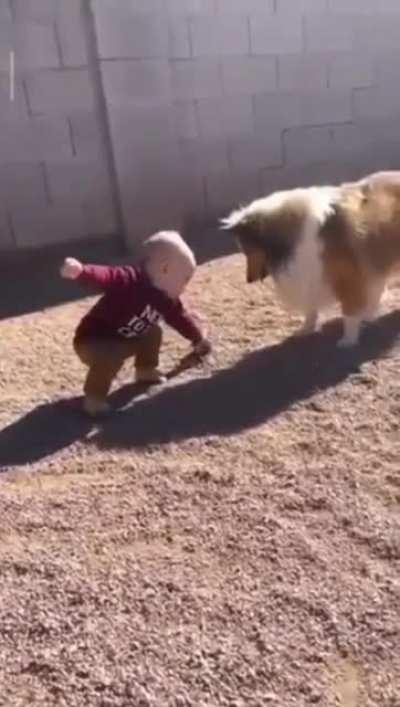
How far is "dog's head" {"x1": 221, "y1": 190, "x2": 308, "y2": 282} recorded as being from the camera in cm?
382

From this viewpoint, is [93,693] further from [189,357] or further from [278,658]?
[189,357]

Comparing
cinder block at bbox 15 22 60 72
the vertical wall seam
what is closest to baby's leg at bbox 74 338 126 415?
the vertical wall seam

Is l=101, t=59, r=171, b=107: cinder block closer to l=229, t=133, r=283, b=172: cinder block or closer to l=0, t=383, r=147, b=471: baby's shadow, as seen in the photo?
l=229, t=133, r=283, b=172: cinder block

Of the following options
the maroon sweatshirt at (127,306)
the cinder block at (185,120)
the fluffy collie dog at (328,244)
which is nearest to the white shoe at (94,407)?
the maroon sweatshirt at (127,306)

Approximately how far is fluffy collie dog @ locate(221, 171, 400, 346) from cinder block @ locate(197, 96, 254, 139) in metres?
2.03

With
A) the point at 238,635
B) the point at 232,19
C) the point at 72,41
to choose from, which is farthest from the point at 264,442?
the point at 232,19

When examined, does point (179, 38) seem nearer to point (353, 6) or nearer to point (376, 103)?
point (353, 6)

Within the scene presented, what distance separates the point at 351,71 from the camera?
646 cm

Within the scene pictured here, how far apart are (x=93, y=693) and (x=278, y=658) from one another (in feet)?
1.46

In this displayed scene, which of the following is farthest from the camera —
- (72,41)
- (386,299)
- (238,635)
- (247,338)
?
(72,41)

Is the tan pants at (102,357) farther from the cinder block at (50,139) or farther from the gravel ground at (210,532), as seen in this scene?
the cinder block at (50,139)

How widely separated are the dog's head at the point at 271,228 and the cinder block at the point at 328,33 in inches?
107

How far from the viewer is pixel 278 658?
2428 mm

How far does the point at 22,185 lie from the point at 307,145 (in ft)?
6.33
